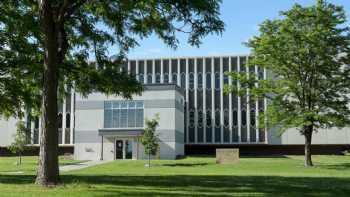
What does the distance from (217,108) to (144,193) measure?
188ft

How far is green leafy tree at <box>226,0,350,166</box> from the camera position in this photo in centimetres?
3800

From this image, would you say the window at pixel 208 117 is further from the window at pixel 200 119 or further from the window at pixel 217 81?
the window at pixel 217 81

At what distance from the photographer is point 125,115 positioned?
5781 centimetres

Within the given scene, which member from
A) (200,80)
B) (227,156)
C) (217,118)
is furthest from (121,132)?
(200,80)

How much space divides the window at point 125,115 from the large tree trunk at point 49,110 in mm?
39658

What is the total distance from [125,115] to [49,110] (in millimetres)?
40513

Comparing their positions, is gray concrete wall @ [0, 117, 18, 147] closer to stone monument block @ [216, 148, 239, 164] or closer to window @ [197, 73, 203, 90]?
window @ [197, 73, 203, 90]

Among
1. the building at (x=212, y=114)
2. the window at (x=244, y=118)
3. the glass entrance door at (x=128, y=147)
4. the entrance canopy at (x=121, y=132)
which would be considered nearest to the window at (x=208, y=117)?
the building at (x=212, y=114)

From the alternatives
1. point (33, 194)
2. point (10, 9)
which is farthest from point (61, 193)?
point (10, 9)

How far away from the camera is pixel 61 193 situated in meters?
14.6

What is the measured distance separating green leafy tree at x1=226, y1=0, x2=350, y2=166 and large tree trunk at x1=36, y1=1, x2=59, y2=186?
23378 mm

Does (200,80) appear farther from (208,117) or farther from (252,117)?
(252,117)

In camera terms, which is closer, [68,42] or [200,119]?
[68,42]

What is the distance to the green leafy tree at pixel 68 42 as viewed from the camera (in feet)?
56.7
